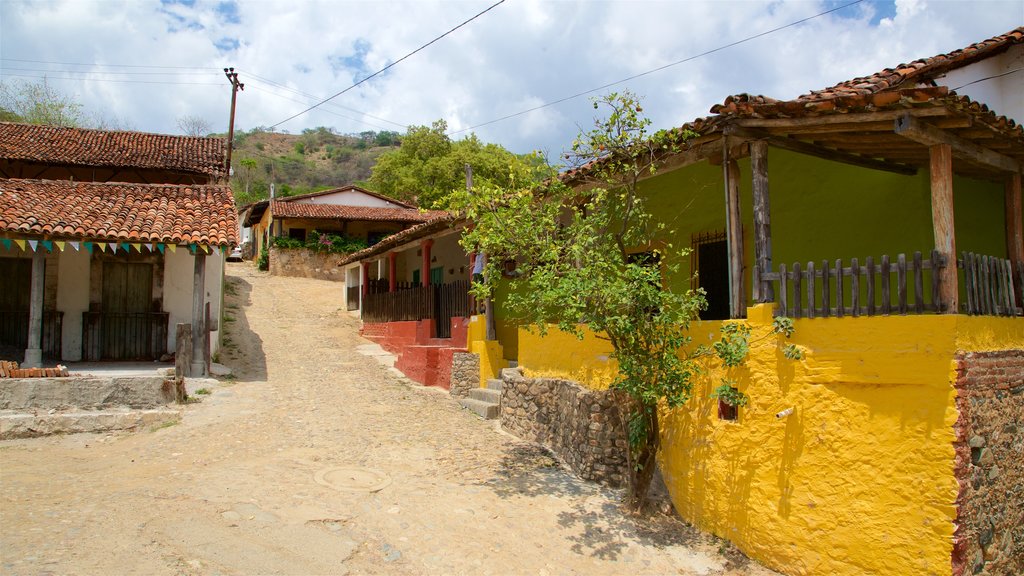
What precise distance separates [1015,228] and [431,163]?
30.0 m

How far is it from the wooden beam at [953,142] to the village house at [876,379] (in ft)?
0.05

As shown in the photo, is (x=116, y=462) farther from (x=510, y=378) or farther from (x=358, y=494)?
(x=510, y=378)

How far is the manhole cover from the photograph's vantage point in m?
6.26

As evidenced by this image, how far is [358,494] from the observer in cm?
608

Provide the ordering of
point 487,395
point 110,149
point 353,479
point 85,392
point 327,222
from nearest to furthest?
1. point 353,479
2. point 85,392
3. point 487,395
4. point 110,149
5. point 327,222

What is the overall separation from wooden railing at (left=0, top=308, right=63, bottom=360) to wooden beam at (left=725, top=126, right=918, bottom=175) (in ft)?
39.0

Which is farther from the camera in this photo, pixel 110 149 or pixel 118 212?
pixel 110 149

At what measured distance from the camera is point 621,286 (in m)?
5.38

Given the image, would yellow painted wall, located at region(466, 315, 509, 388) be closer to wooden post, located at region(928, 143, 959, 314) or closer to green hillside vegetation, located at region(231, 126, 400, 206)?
wooden post, located at region(928, 143, 959, 314)

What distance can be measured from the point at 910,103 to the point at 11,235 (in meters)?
11.6

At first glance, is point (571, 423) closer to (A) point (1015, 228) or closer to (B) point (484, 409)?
(B) point (484, 409)

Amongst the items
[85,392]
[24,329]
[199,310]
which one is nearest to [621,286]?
[85,392]

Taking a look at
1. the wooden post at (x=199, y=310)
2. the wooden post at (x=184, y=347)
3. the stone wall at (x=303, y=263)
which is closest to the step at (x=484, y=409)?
the wooden post at (x=184, y=347)

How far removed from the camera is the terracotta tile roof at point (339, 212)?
2914 centimetres
